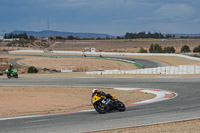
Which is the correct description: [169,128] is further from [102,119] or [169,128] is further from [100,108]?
[100,108]

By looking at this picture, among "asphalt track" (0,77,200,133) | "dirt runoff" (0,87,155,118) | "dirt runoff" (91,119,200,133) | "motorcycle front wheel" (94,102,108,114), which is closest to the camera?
"dirt runoff" (91,119,200,133)

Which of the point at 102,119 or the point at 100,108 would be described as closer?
the point at 102,119

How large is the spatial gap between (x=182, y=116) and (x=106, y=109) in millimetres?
2994

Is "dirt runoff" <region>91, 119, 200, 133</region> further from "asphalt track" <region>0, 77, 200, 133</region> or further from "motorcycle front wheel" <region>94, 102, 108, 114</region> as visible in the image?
"motorcycle front wheel" <region>94, 102, 108, 114</region>

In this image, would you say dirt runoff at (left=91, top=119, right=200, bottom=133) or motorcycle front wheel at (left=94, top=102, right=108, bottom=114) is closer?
dirt runoff at (left=91, top=119, right=200, bottom=133)

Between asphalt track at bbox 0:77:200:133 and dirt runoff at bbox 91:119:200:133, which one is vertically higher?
dirt runoff at bbox 91:119:200:133

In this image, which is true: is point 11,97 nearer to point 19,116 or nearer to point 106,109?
point 19,116

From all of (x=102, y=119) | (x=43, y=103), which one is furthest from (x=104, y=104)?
(x=43, y=103)


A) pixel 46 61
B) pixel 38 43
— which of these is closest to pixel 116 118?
pixel 46 61

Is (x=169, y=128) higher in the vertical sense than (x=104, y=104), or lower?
lower

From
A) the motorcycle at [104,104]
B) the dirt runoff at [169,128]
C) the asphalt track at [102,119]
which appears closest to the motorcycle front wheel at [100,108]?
the motorcycle at [104,104]

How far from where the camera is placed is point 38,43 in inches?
6865

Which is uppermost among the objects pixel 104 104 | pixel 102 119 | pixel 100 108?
pixel 104 104

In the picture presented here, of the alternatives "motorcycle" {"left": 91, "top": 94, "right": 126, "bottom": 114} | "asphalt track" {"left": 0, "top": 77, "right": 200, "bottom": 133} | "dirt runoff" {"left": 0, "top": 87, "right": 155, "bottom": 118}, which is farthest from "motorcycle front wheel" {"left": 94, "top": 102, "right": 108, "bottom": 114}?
"dirt runoff" {"left": 0, "top": 87, "right": 155, "bottom": 118}
